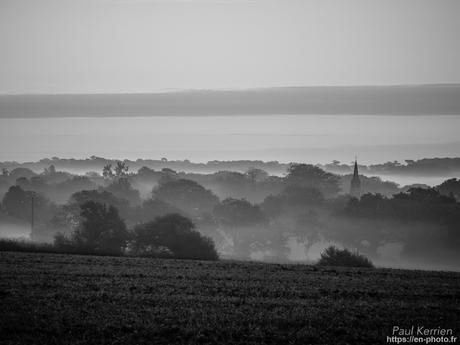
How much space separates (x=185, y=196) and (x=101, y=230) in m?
97.6

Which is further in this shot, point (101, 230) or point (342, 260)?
point (101, 230)

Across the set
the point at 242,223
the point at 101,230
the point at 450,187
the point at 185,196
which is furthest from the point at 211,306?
the point at 450,187

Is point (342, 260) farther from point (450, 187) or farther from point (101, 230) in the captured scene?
point (450, 187)

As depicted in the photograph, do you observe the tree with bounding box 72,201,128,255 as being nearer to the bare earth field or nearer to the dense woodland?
the dense woodland

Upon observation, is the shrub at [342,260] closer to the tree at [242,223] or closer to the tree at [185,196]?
the tree at [242,223]

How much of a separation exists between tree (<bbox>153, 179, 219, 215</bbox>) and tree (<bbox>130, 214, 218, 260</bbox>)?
97647mm

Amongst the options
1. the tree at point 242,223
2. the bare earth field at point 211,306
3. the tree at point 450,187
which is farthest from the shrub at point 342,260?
the tree at point 450,187

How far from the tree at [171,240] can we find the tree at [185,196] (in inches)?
3844

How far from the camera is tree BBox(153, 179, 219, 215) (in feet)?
590

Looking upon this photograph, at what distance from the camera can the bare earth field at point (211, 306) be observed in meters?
25.5

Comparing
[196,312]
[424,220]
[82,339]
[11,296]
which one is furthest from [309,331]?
[424,220]

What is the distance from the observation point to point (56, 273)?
1556 inches

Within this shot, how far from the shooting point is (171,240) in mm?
76312

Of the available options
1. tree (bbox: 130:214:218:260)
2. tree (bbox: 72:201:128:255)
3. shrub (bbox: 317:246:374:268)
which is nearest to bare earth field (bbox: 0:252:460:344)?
shrub (bbox: 317:246:374:268)
